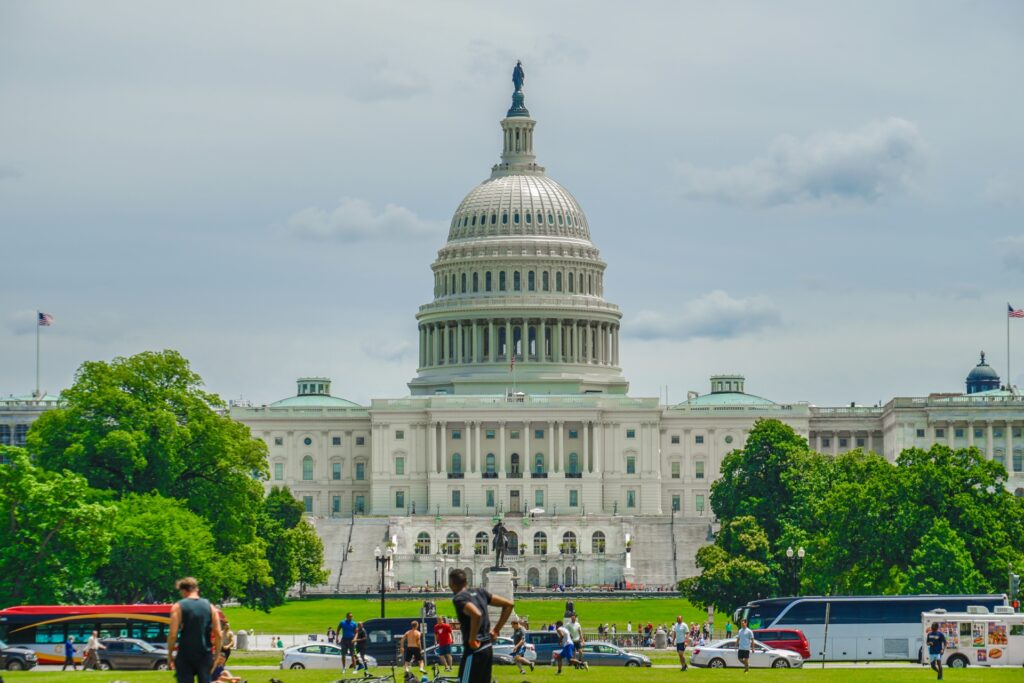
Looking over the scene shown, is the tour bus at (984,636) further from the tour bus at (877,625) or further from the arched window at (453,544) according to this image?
the arched window at (453,544)

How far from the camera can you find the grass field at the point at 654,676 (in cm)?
5975

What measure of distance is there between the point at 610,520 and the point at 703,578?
212 feet

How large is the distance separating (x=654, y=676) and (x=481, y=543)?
126105 millimetres

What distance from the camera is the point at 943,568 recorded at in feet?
326

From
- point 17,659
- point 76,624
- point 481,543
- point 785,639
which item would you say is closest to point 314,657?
point 17,659

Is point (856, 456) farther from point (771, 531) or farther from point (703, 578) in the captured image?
point (703, 578)

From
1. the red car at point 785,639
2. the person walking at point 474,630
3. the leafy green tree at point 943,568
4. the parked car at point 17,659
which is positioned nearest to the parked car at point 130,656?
the parked car at point 17,659

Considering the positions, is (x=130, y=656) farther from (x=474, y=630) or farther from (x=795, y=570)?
(x=795, y=570)

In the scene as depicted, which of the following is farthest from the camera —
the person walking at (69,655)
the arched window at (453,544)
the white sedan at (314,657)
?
the arched window at (453,544)

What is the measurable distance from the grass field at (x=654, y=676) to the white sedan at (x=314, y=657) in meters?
13.7

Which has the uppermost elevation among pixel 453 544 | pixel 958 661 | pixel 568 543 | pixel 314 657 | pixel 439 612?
pixel 453 544

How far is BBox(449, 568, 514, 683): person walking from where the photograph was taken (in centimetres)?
3697

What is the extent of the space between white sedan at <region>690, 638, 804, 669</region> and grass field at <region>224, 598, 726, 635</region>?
4269 cm

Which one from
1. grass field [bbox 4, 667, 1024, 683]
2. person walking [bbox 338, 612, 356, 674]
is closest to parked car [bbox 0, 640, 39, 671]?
person walking [bbox 338, 612, 356, 674]
